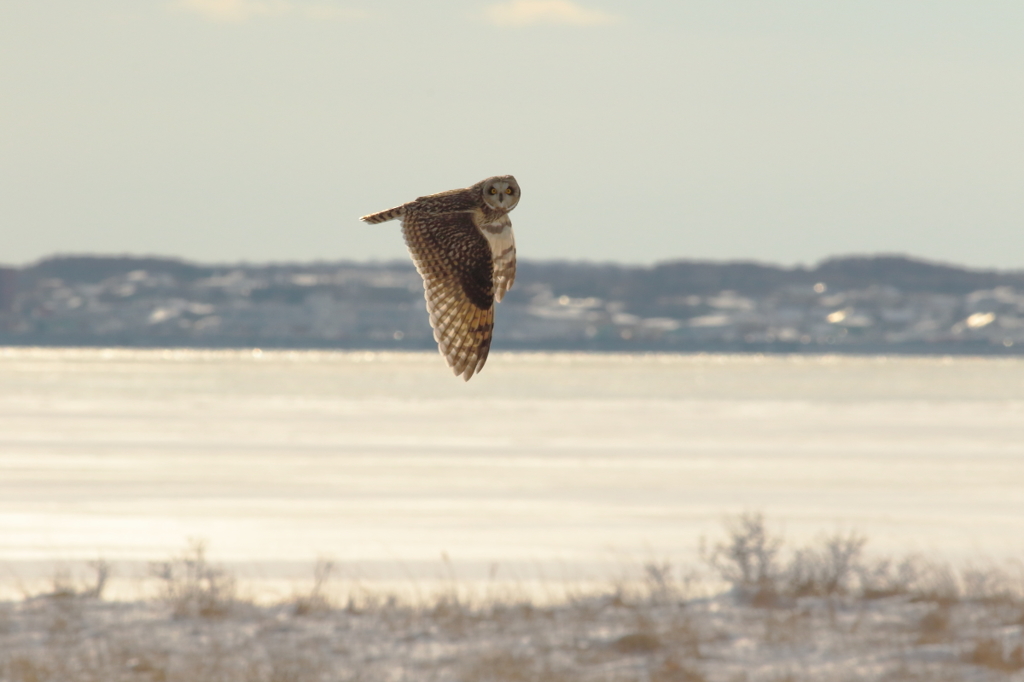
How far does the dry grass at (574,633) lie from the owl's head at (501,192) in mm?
22218

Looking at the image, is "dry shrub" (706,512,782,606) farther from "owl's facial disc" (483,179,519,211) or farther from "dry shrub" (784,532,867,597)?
"owl's facial disc" (483,179,519,211)

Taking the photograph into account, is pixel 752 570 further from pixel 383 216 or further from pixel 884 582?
pixel 383 216

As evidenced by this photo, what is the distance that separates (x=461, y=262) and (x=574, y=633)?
25380 mm

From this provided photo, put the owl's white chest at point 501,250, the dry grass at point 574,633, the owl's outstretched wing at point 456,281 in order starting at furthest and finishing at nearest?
the dry grass at point 574,633
the owl's outstretched wing at point 456,281
the owl's white chest at point 501,250

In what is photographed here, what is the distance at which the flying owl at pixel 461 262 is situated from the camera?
19.5 ft

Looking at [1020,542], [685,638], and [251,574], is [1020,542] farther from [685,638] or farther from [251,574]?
[685,638]

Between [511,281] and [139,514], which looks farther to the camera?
[139,514]

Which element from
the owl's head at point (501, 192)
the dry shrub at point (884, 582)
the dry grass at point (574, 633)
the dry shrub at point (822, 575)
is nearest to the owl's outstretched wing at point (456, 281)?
the owl's head at point (501, 192)

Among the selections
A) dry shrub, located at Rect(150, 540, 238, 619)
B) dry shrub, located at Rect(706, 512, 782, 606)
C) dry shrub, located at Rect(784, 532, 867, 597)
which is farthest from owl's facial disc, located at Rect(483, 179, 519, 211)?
dry shrub, located at Rect(784, 532, 867, 597)

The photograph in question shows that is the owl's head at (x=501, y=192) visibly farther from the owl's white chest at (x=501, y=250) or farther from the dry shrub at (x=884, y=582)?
the dry shrub at (x=884, y=582)

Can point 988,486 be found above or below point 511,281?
below

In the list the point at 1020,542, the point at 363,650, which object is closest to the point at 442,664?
the point at 363,650

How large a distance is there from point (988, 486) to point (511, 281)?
9416 cm

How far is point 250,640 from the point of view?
30.3 m
